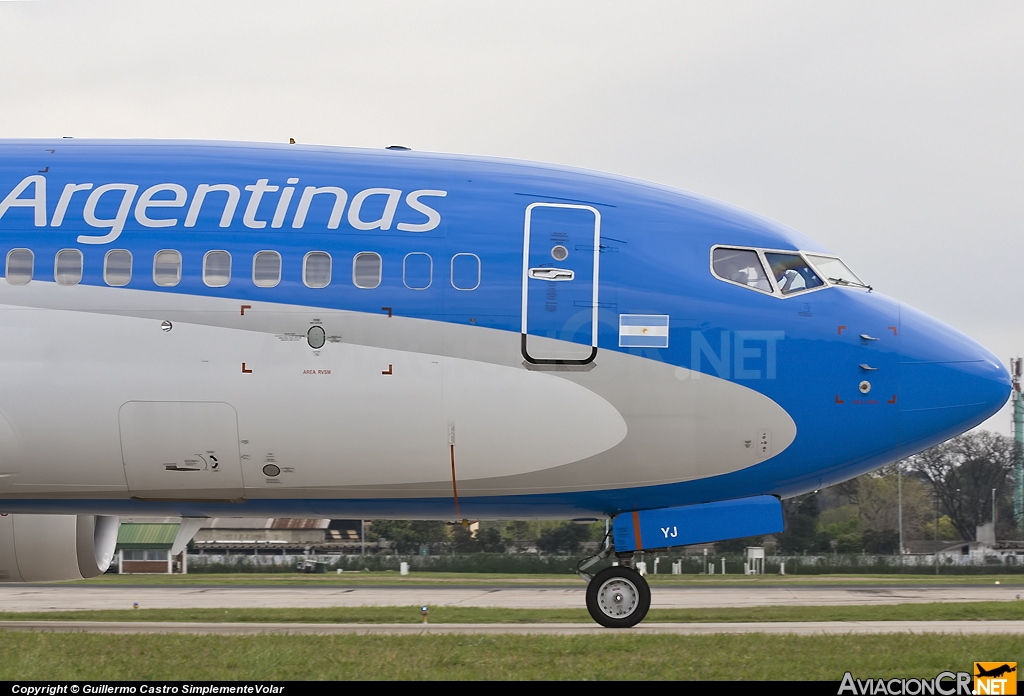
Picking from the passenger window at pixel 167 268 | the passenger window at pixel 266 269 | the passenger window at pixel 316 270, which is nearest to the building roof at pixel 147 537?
the passenger window at pixel 167 268

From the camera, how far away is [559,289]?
12.8 meters

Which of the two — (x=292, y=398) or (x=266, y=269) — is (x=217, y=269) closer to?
(x=266, y=269)

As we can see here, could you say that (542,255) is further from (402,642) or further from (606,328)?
(402,642)

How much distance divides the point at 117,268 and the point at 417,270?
3.41m

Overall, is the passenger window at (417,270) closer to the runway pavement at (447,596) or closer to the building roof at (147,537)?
the runway pavement at (447,596)

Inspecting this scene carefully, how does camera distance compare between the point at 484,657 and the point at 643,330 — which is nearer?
the point at 484,657

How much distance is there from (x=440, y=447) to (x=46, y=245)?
5.06 metres

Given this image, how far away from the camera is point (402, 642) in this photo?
1135 centimetres

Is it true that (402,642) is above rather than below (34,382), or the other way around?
below

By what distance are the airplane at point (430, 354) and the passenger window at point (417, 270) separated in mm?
26

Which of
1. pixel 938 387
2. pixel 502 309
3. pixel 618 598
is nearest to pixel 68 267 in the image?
pixel 502 309

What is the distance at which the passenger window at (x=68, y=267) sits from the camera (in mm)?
12680

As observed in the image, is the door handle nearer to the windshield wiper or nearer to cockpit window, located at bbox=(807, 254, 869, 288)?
cockpit window, located at bbox=(807, 254, 869, 288)

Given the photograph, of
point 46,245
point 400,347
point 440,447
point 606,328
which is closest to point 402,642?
point 440,447
